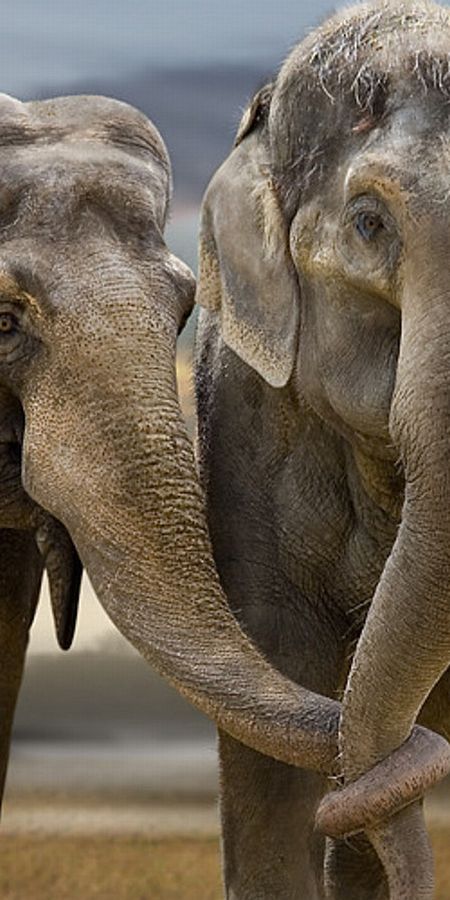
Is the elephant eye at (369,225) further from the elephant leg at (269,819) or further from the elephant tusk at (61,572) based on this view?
the elephant leg at (269,819)

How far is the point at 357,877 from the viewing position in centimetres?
633

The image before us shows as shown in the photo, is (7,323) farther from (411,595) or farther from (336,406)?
(411,595)

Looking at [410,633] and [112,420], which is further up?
[112,420]

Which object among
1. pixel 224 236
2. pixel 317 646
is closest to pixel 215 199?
pixel 224 236

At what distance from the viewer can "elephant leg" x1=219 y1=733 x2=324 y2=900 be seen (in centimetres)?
563

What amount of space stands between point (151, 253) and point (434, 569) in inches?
41.6

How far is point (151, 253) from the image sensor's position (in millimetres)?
5477

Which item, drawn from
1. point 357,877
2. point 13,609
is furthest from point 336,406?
point 357,877

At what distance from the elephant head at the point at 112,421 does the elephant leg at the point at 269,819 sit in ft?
1.32

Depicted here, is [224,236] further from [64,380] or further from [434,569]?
[434,569]

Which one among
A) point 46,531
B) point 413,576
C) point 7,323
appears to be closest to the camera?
point 413,576

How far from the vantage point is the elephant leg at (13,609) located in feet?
19.6

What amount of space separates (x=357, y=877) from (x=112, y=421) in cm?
150

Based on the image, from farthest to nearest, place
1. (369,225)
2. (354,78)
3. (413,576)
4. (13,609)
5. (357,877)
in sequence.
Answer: (357,877) → (13,609) → (354,78) → (369,225) → (413,576)
